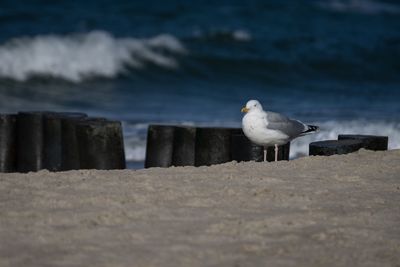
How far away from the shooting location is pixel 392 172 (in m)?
7.23

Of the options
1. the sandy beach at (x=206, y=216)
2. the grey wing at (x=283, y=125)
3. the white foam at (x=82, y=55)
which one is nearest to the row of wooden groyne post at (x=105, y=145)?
the grey wing at (x=283, y=125)

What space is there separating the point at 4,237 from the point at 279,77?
51.8 ft

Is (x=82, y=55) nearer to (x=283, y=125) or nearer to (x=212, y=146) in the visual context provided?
(x=212, y=146)

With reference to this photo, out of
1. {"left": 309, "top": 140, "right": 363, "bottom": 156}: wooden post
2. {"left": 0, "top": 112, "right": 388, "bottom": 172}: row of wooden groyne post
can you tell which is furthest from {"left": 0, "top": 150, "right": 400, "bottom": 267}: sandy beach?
{"left": 0, "top": 112, "right": 388, "bottom": 172}: row of wooden groyne post

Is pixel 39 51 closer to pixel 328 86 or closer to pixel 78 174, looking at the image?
pixel 328 86

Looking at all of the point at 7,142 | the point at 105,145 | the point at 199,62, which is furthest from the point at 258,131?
the point at 199,62

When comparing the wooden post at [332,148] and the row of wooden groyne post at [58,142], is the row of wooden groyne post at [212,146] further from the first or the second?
the row of wooden groyne post at [58,142]

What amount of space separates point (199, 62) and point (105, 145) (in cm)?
1343

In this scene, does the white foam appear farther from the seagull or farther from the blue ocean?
the seagull

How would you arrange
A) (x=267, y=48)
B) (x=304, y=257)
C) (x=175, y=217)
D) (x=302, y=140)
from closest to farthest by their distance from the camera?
(x=304, y=257) → (x=175, y=217) → (x=302, y=140) → (x=267, y=48)

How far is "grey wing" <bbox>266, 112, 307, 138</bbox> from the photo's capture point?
780cm

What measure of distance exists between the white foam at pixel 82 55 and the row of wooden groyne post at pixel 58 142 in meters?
9.50

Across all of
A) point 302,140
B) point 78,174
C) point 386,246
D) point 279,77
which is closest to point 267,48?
point 279,77

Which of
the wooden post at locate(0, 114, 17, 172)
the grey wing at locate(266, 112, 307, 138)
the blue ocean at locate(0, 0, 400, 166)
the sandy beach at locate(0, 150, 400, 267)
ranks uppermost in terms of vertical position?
the blue ocean at locate(0, 0, 400, 166)
